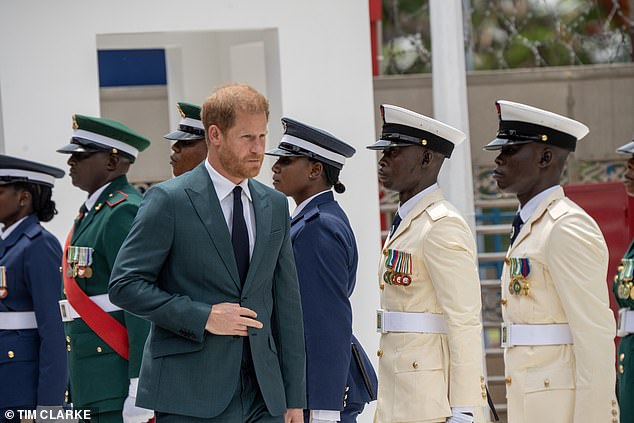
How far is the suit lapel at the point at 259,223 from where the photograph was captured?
4027 millimetres

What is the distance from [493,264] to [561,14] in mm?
9991

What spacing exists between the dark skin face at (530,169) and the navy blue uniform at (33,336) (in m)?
2.33

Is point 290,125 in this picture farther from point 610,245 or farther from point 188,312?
point 610,245

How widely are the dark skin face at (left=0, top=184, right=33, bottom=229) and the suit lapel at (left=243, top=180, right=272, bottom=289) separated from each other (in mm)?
2540

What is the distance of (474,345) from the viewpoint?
468 cm

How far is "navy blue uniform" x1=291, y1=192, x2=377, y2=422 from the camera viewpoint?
16.1ft

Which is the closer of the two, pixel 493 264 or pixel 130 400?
pixel 130 400

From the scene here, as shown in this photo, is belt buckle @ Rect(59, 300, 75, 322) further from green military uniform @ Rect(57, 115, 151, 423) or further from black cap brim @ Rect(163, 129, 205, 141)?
A: black cap brim @ Rect(163, 129, 205, 141)

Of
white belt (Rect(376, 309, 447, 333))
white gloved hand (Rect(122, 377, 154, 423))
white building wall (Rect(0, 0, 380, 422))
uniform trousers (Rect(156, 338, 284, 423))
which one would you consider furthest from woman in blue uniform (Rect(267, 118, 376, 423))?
white building wall (Rect(0, 0, 380, 422))

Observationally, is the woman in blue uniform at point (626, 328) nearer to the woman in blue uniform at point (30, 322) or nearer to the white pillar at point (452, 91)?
the white pillar at point (452, 91)

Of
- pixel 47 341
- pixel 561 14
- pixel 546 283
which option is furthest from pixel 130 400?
pixel 561 14

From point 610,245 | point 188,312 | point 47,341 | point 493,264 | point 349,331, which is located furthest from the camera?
point 493,264

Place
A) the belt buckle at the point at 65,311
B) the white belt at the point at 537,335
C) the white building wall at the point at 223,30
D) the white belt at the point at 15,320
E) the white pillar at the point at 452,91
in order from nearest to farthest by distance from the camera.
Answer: the white belt at the point at 537,335 → the belt buckle at the point at 65,311 → the white belt at the point at 15,320 → the white building wall at the point at 223,30 → the white pillar at the point at 452,91

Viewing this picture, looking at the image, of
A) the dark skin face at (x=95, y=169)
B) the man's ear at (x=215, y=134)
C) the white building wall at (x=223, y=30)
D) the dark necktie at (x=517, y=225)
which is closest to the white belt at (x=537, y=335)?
the dark necktie at (x=517, y=225)
